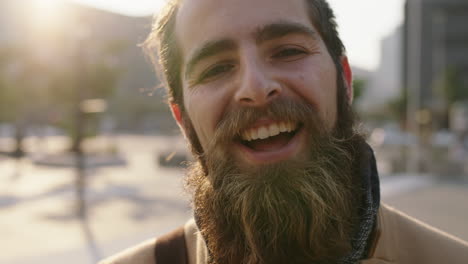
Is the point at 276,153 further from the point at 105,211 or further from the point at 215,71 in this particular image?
the point at 105,211

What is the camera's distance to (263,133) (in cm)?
139

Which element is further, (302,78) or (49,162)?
(49,162)

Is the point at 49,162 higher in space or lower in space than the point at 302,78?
lower

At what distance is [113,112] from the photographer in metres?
64.8

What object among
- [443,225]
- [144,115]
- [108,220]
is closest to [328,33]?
[443,225]

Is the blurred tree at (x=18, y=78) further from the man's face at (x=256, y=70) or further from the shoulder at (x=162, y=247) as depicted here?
the man's face at (x=256, y=70)

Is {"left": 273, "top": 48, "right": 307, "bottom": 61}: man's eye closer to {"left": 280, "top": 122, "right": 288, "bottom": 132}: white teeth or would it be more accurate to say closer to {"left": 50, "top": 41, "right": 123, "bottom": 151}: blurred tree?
{"left": 280, "top": 122, "right": 288, "bottom": 132}: white teeth

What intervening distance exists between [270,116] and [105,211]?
291 inches


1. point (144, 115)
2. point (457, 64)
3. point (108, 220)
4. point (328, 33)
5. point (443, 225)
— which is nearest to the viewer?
point (328, 33)

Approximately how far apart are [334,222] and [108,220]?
6669mm

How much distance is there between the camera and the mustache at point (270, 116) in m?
1.37

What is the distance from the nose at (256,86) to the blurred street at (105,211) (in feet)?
9.08

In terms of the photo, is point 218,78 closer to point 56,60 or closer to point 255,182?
point 255,182

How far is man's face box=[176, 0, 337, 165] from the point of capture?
1.39 m
